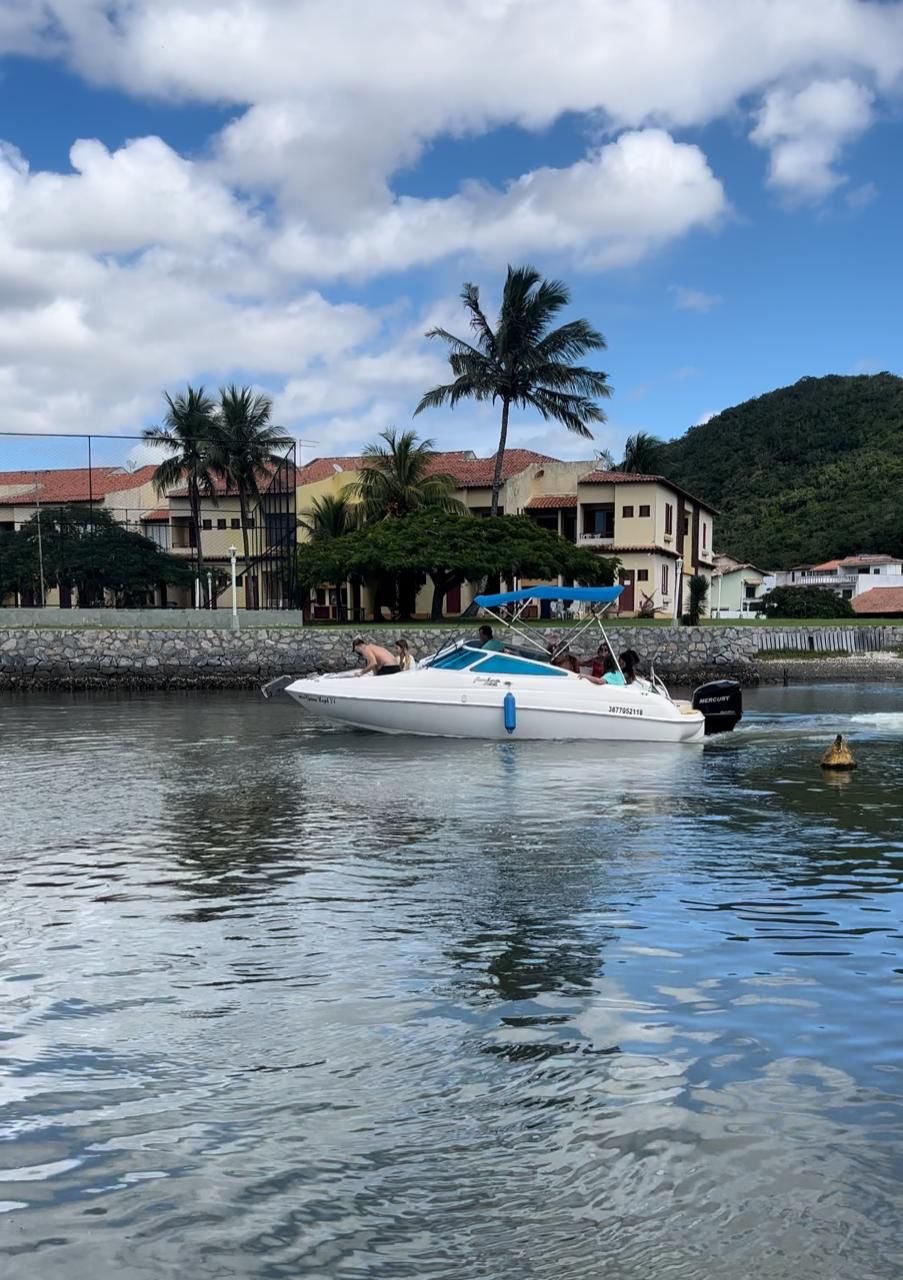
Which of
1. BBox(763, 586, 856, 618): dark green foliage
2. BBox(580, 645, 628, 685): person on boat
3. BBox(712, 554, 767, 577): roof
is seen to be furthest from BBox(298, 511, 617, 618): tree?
BBox(712, 554, 767, 577): roof

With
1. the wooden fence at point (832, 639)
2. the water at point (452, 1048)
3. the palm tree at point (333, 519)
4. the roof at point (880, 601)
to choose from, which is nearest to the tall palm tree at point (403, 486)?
the palm tree at point (333, 519)

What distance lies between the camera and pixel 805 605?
6688cm

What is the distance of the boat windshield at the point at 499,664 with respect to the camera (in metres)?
20.4

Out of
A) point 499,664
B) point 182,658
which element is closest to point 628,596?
point 182,658

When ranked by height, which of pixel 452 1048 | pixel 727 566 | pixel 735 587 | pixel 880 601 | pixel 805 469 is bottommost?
pixel 452 1048

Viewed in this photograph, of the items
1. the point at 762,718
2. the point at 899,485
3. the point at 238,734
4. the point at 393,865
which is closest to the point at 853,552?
the point at 899,485

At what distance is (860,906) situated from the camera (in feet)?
29.7

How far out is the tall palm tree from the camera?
54094 mm

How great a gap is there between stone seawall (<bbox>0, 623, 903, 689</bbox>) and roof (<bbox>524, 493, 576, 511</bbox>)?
59.8ft

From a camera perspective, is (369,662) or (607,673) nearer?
(607,673)

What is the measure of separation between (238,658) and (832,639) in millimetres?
22716

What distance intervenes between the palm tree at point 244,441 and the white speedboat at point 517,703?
116ft

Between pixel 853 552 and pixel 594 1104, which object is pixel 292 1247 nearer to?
pixel 594 1104

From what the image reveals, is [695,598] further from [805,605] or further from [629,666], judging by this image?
[629,666]
